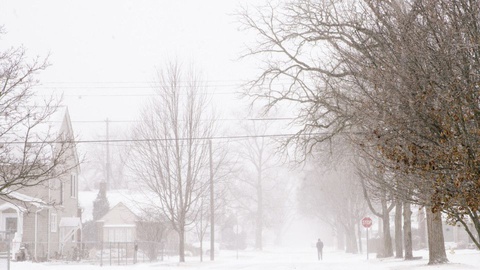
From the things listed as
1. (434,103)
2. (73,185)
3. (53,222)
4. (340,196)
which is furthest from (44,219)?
(434,103)

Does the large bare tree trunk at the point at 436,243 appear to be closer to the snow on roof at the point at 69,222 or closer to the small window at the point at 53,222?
the small window at the point at 53,222

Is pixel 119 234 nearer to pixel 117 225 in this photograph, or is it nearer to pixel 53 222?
pixel 117 225

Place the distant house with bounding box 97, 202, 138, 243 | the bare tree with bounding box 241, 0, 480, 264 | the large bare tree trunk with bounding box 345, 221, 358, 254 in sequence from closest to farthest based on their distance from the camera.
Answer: the bare tree with bounding box 241, 0, 480, 264 → the large bare tree trunk with bounding box 345, 221, 358, 254 → the distant house with bounding box 97, 202, 138, 243

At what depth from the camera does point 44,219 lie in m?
47.5

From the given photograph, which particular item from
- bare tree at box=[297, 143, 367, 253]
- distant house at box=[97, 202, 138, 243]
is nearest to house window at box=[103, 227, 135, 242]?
distant house at box=[97, 202, 138, 243]

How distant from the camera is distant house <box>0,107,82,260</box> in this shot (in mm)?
44406

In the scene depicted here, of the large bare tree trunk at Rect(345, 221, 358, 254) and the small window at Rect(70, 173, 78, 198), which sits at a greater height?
the small window at Rect(70, 173, 78, 198)

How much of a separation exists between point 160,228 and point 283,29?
27.0 metres

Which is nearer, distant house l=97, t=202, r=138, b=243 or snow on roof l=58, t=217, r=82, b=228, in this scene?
snow on roof l=58, t=217, r=82, b=228

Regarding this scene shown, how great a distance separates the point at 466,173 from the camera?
12.3 m

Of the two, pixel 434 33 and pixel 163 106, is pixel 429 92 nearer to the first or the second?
pixel 434 33

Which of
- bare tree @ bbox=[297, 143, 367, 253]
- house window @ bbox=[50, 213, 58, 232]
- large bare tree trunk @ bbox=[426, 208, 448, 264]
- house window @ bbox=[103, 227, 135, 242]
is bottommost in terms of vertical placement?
large bare tree trunk @ bbox=[426, 208, 448, 264]

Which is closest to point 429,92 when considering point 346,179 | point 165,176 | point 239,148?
point 165,176

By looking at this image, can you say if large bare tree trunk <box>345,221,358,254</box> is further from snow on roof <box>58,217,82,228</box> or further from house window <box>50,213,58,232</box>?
house window <box>50,213,58,232</box>
